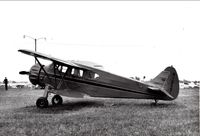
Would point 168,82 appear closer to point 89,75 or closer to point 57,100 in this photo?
point 89,75

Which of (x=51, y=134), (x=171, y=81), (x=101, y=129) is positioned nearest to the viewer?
(x=51, y=134)

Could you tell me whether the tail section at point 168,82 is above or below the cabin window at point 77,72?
below

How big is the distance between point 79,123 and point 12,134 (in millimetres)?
2128

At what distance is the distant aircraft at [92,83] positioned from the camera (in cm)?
1317

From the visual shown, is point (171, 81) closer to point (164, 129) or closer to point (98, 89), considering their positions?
point (98, 89)

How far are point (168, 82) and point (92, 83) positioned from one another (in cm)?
392

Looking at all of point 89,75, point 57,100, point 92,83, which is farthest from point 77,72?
point 57,100

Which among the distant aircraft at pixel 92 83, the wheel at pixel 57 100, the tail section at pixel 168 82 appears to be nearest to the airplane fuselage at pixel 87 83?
the distant aircraft at pixel 92 83

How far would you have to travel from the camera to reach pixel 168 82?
13.4 m

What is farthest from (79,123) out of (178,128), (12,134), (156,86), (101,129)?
(156,86)

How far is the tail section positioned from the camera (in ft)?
43.3

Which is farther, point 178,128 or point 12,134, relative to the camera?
point 178,128

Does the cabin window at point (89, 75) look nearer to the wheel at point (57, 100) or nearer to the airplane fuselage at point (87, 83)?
the airplane fuselage at point (87, 83)

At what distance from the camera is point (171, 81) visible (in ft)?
43.8
